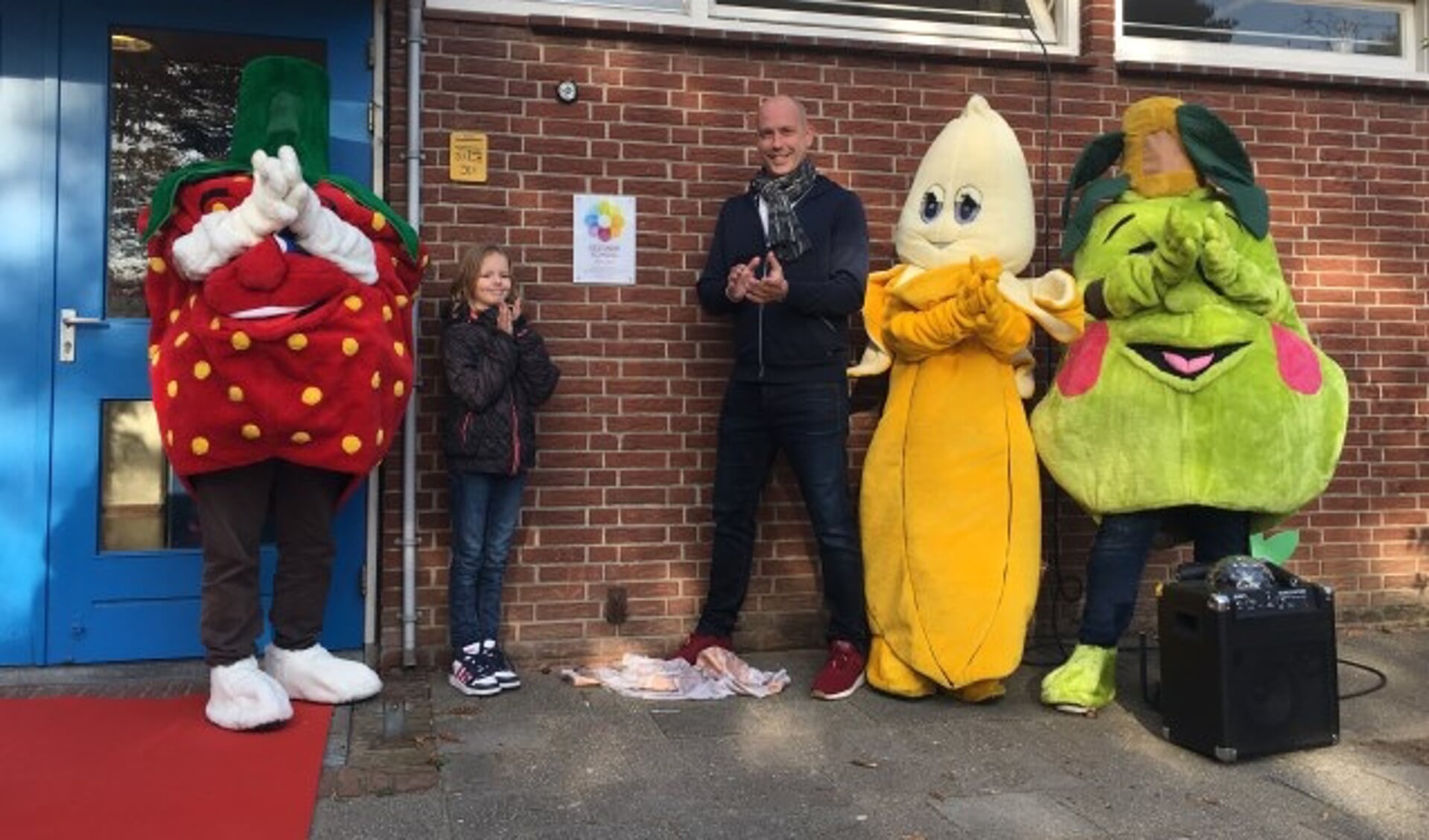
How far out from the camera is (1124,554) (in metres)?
4.21

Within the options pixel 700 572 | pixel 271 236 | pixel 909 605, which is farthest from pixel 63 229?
pixel 909 605

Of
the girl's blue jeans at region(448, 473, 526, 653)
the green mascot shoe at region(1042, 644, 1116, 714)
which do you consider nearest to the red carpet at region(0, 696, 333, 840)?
the girl's blue jeans at region(448, 473, 526, 653)

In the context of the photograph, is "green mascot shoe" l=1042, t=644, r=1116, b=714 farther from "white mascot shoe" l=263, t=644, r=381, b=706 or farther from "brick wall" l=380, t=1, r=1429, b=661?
"white mascot shoe" l=263, t=644, r=381, b=706

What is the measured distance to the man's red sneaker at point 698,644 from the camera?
176 inches

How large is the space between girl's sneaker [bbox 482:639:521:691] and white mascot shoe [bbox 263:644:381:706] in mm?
413

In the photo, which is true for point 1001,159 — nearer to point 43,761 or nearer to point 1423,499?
point 1423,499

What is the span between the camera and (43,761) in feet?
11.2

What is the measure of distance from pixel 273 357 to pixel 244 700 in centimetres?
108

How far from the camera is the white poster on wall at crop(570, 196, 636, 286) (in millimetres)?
4633

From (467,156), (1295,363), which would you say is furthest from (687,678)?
(1295,363)

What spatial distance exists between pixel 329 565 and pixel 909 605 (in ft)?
6.61

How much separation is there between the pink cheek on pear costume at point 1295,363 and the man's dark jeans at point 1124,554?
1.65ft

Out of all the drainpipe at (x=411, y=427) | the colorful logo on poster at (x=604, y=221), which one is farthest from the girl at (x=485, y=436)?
the colorful logo on poster at (x=604, y=221)

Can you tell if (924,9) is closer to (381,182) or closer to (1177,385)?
(1177,385)
